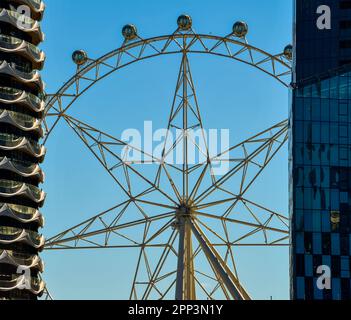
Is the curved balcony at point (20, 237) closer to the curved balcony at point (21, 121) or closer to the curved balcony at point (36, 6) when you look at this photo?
the curved balcony at point (21, 121)

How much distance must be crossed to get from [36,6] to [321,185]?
1475 inches

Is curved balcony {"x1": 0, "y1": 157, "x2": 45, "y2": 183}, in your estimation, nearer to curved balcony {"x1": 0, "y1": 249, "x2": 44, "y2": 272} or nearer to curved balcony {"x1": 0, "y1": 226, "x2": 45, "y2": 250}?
curved balcony {"x1": 0, "y1": 226, "x2": 45, "y2": 250}

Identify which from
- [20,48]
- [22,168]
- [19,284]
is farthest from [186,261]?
[20,48]

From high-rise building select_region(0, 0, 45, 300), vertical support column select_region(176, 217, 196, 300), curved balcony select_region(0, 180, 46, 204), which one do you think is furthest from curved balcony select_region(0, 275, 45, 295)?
vertical support column select_region(176, 217, 196, 300)

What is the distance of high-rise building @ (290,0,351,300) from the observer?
118562 millimetres

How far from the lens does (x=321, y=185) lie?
12138 centimetres

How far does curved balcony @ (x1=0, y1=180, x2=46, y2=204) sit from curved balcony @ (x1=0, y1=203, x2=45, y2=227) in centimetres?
102

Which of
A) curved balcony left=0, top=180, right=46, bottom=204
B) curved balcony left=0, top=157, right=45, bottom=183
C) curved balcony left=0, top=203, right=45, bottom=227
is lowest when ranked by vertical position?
curved balcony left=0, top=203, right=45, bottom=227

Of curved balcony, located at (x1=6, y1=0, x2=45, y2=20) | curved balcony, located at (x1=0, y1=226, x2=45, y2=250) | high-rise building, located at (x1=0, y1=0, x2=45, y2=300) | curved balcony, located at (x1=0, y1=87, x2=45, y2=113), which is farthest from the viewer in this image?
curved balcony, located at (x1=6, y1=0, x2=45, y2=20)

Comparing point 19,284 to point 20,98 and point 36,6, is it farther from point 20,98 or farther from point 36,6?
point 36,6

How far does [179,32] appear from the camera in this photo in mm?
129375

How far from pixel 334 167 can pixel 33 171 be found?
30.7 m
